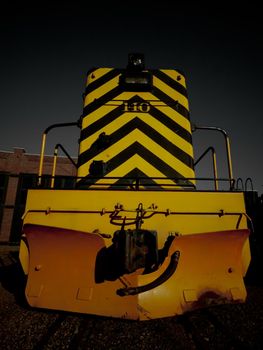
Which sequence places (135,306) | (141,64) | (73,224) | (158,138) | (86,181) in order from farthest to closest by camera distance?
(141,64)
(158,138)
(86,181)
(73,224)
(135,306)

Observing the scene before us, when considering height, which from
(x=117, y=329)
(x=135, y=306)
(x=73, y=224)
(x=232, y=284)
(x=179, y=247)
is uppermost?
(x=73, y=224)

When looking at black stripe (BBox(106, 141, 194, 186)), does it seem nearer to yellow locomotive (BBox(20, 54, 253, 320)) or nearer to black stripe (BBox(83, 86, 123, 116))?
yellow locomotive (BBox(20, 54, 253, 320))

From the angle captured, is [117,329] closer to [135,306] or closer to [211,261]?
[135,306]

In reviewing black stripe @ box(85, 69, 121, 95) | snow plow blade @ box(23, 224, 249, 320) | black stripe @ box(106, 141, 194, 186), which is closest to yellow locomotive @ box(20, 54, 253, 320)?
snow plow blade @ box(23, 224, 249, 320)

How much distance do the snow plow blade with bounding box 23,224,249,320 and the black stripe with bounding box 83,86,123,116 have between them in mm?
2134

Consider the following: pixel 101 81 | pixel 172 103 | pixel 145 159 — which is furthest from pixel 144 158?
pixel 101 81

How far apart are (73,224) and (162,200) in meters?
0.93

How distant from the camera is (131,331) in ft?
5.84

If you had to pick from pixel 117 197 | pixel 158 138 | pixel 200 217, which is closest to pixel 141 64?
pixel 158 138

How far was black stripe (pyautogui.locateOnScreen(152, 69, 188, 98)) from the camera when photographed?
137 inches

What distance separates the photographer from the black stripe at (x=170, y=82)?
3.48 meters

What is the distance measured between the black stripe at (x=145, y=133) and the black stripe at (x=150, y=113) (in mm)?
219

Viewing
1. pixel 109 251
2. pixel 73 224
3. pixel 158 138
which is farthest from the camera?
pixel 158 138

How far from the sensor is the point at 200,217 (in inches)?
83.4
